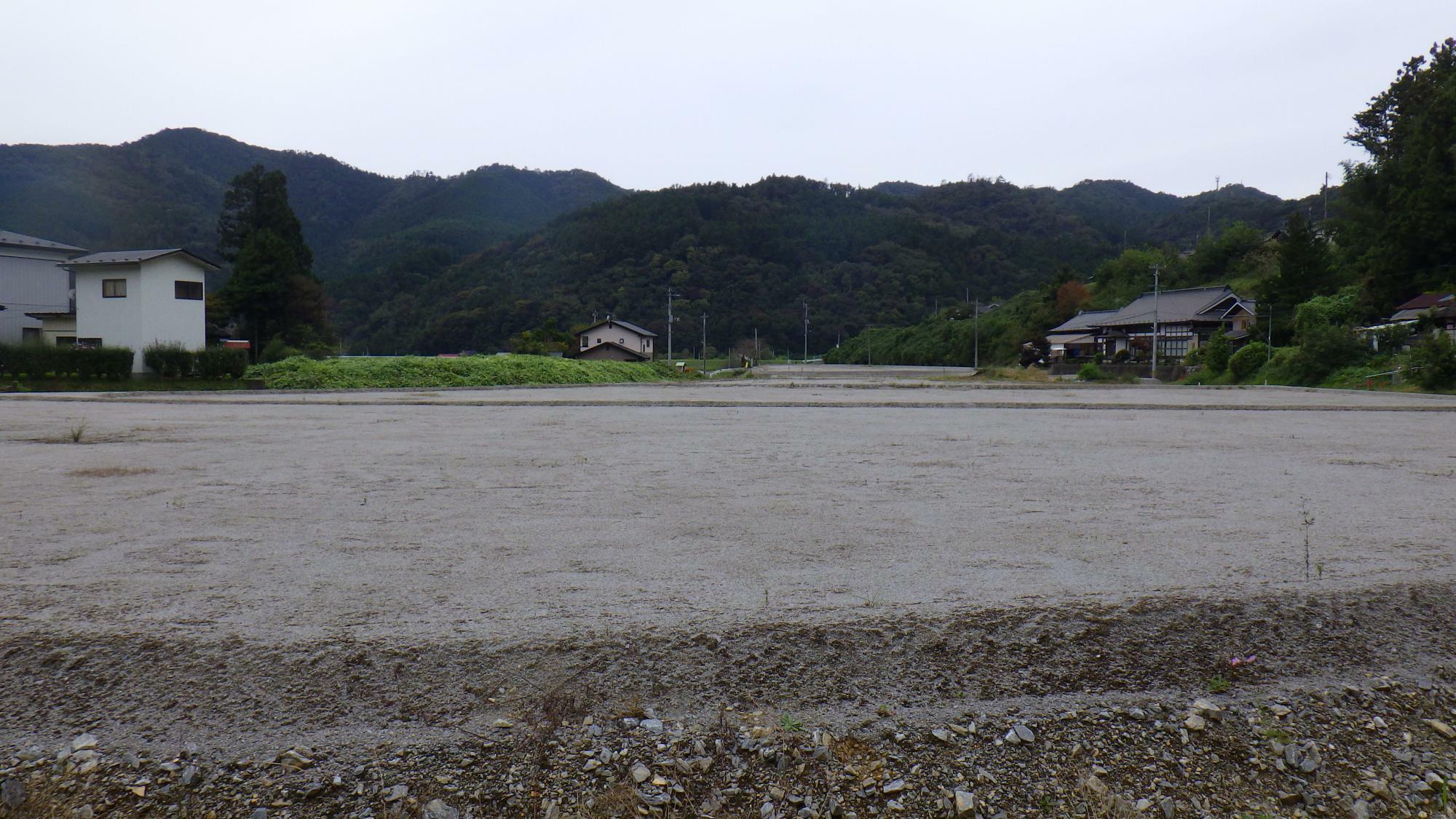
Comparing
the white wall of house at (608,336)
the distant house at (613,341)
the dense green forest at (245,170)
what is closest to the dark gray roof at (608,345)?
the distant house at (613,341)

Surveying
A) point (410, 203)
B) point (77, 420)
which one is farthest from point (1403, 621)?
point (410, 203)

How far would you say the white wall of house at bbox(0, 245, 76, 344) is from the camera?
33094 millimetres

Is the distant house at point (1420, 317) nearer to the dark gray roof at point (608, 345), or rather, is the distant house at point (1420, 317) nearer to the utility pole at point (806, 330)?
the dark gray roof at point (608, 345)

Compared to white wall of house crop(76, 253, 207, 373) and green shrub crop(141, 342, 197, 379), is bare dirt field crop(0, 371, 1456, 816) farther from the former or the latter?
white wall of house crop(76, 253, 207, 373)

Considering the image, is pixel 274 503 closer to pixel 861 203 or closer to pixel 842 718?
pixel 842 718

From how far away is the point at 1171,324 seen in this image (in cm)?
4494

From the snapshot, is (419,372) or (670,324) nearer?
(419,372)

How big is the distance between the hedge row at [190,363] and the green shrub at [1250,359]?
35022 millimetres

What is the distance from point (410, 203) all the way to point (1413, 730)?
96.6 meters

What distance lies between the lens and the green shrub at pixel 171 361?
25406mm

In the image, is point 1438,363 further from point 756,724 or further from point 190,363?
point 190,363

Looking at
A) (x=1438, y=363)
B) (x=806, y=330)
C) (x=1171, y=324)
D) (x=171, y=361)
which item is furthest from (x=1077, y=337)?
(x=171, y=361)

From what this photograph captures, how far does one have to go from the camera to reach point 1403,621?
294 centimetres

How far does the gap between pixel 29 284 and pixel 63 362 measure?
13.9 meters
